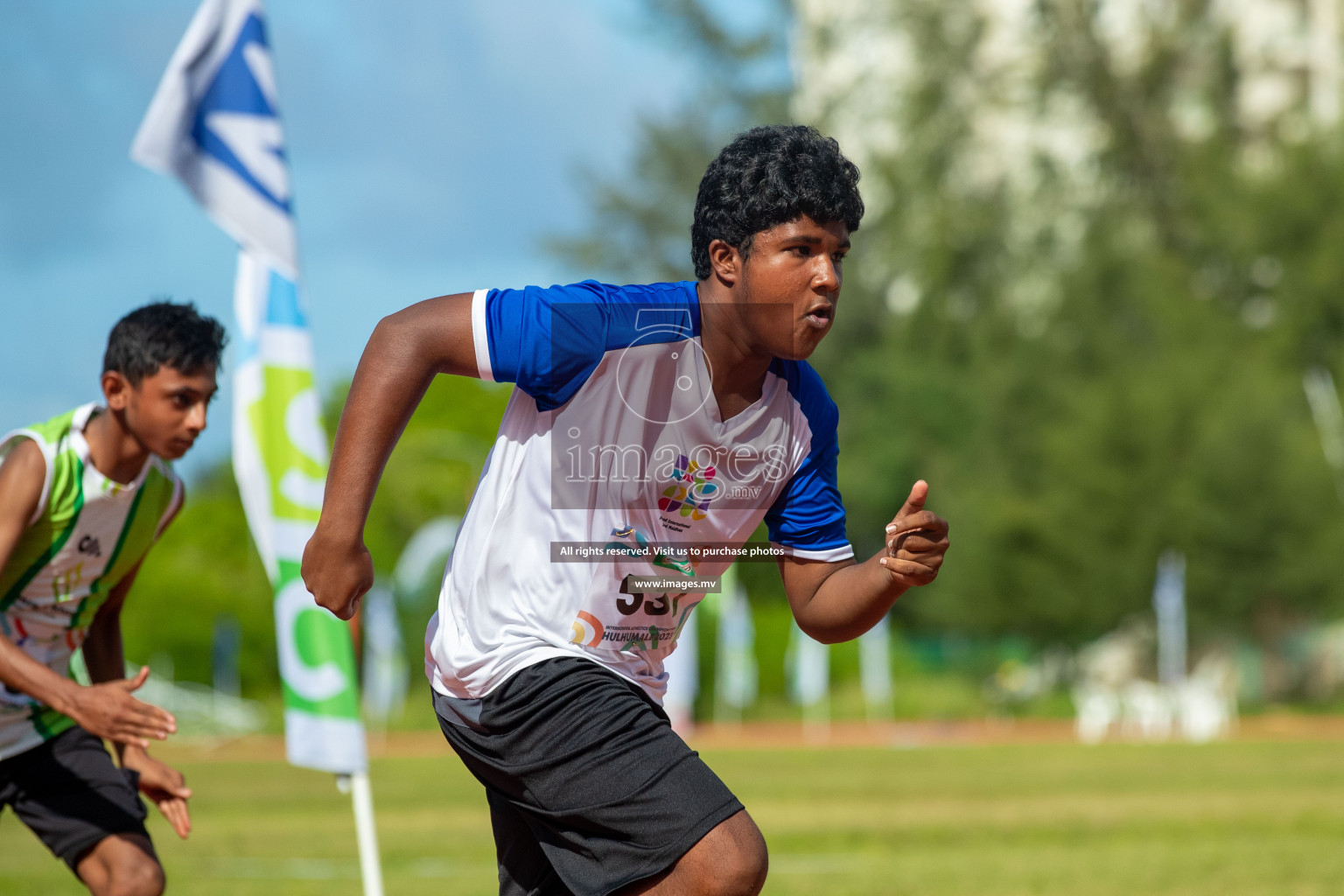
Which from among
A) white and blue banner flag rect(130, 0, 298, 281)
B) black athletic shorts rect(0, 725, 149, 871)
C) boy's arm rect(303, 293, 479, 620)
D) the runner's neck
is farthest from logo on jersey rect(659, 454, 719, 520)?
white and blue banner flag rect(130, 0, 298, 281)

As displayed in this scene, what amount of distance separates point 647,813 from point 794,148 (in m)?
1.59

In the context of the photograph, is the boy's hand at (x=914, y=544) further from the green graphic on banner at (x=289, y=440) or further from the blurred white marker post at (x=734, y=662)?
the blurred white marker post at (x=734, y=662)

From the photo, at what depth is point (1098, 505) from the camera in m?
32.4

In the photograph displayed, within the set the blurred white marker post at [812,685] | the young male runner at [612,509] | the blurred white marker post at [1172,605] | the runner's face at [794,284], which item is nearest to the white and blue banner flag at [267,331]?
the young male runner at [612,509]

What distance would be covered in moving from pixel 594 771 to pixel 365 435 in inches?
35.7

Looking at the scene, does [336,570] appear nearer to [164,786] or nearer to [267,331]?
[164,786]

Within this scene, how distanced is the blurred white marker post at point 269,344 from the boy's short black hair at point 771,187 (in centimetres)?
326

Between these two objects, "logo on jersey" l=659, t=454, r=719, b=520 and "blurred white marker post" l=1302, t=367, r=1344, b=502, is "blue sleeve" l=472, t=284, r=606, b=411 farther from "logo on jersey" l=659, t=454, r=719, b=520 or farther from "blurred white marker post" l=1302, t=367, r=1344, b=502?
"blurred white marker post" l=1302, t=367, r=1344, b=502

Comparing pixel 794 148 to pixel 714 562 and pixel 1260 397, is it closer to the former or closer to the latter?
pixel 714 562

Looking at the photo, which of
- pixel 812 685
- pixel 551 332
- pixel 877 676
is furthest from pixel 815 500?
pixel 877 676

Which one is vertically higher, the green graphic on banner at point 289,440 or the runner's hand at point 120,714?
the green graphic on banner at point 289,440

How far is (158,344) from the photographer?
17.2ft

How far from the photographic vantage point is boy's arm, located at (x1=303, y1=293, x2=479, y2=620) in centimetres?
341

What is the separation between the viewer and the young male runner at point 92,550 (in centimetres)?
523
